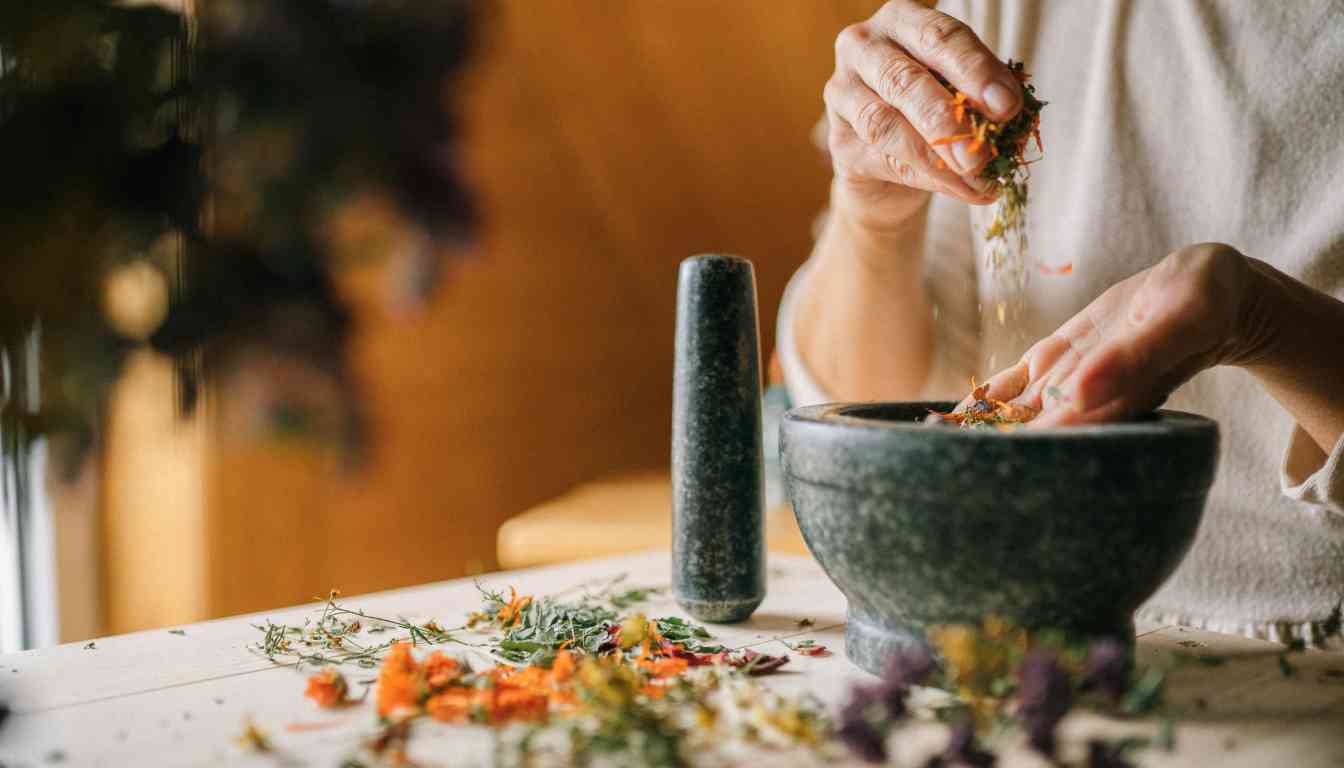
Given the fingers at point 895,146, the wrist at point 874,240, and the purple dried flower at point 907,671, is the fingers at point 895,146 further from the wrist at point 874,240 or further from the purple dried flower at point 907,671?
the purple dried flower at point 907,671

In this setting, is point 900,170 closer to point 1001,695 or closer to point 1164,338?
point 1164,338

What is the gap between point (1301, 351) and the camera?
0.83 m

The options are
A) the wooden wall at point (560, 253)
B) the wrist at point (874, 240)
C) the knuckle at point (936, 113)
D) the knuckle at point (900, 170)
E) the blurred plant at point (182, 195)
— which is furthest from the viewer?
the wooden wall at point (560, 253)

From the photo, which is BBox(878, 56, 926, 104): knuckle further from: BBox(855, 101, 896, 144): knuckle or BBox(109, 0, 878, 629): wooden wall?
BBox(109, 0, 878, 629): wooden wall

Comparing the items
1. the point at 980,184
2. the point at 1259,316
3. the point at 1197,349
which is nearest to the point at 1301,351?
the point at 1259,316

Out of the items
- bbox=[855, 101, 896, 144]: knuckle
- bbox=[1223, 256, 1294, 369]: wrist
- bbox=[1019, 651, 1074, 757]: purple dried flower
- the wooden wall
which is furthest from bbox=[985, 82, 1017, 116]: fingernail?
the wooden wall

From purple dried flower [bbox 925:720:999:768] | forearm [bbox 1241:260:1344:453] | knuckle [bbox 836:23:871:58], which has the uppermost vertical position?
knuckle [bbox 836:23:871:58]

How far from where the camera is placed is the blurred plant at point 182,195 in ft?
0.92

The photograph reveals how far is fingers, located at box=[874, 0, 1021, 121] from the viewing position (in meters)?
0.84

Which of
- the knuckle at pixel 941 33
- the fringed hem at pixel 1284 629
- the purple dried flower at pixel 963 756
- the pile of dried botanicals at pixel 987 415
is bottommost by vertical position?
the fringed hem at pixel 1284 629

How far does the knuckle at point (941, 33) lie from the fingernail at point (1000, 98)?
64 millimetres

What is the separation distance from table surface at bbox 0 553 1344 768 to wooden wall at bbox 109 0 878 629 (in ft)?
4.41

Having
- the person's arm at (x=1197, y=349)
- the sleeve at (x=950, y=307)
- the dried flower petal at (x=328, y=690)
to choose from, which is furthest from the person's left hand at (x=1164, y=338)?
the sleeve at (x=950, y=307)

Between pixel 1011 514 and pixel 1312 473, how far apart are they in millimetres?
480
